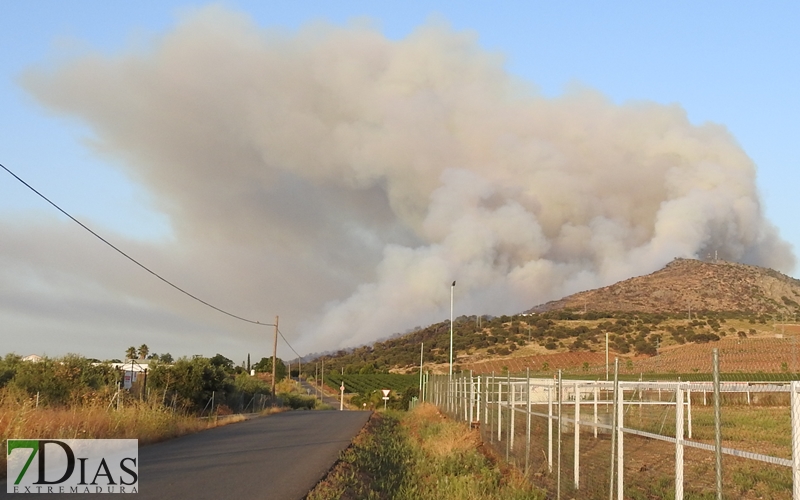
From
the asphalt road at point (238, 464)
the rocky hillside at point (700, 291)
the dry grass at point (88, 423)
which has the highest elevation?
the rocky hillside at point (700, 291)

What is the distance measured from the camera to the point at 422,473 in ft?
52.7

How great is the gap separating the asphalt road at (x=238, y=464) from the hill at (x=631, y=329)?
117 ft

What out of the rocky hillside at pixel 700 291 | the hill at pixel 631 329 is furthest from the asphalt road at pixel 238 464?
the rocky hillside at pixel 700 291

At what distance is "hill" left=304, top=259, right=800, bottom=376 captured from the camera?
83.7 metres

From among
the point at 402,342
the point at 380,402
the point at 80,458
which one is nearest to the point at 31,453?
the point at 80,458

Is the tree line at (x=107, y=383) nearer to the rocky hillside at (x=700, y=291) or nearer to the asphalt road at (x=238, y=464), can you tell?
the asphalt road at (x=238, y=464)

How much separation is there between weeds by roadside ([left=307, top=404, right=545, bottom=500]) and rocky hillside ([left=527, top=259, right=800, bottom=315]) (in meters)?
119

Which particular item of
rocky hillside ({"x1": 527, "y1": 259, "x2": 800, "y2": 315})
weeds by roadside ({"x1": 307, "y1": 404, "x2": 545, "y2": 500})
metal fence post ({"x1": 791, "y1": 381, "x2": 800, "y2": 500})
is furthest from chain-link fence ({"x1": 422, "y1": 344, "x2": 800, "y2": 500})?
rocky hillside ({"x1": 527, "y1": 259, "x2": 800, "y2": 315})

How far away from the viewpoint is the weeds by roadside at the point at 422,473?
12.6m

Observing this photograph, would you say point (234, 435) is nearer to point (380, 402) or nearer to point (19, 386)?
point (19, 386)

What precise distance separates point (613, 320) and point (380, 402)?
52.8 metres

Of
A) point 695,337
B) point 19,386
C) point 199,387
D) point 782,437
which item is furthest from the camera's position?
point 695,337

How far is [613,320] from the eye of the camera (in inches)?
4562

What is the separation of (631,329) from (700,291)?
154 ft
